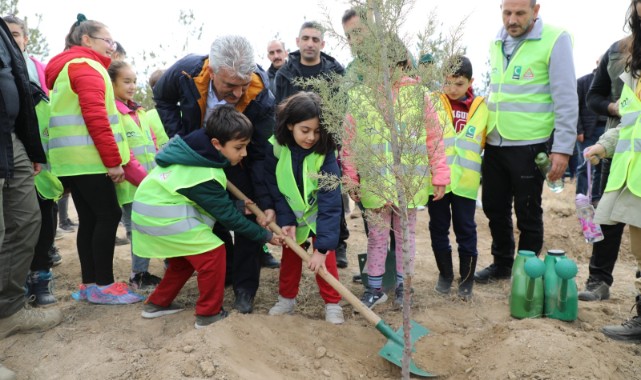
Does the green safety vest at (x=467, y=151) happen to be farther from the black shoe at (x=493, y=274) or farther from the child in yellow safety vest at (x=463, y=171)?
the black shoe at (x=493, y=274)

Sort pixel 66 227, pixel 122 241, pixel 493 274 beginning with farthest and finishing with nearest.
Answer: pixel 66 227 < pixel 122 241 < pixel 493 274

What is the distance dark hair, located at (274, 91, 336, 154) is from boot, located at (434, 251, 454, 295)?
4.66 feet

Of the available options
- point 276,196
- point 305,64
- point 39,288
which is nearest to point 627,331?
point 276,196

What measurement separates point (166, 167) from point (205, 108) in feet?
2.07

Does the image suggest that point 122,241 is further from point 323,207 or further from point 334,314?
point 323,207

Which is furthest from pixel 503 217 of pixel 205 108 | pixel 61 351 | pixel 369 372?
pixel 61 351

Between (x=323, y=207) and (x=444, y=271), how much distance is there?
56.3 inches

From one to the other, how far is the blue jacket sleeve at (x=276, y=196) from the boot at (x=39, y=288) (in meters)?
2.00

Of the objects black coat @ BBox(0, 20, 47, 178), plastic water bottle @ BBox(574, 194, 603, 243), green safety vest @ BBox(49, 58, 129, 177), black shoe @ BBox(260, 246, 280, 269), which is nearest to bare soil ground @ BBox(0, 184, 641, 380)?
plastic water bottle @ BBox(574, 194, 603, 243)

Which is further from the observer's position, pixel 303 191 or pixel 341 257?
pixel 341 257

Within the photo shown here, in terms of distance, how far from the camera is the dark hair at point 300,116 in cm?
329

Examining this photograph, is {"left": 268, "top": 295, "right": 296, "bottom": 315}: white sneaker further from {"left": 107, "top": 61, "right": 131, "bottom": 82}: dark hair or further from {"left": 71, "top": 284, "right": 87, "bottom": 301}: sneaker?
{"left": 107, "top": 61, "right": 131, "bottom": 82}: dark hair

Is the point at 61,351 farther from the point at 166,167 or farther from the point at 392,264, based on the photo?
the point at 392,264

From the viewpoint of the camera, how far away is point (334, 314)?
11.8ft
